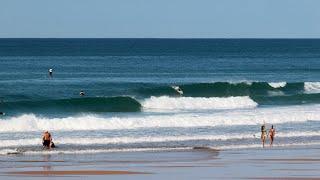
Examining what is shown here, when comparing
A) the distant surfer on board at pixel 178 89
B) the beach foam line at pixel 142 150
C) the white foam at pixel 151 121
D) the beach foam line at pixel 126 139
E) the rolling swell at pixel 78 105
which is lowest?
the beach foam line at pixel 142 150

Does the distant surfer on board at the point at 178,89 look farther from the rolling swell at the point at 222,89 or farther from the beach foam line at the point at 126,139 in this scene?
the beach foam line at the point at 126,139

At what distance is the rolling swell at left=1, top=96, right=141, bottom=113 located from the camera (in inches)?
2025

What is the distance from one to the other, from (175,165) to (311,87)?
4487 centimetres

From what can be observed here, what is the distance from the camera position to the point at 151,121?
149 feet

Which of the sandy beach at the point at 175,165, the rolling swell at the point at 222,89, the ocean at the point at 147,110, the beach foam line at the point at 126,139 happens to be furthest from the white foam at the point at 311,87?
the sandy beach at the point at 175,165

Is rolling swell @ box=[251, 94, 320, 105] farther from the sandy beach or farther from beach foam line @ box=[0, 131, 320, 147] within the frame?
the sandy beach

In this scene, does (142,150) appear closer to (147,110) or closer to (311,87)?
(147,110)

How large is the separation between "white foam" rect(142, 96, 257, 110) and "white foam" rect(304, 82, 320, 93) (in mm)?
11600

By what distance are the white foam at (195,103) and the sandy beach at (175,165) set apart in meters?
21.5

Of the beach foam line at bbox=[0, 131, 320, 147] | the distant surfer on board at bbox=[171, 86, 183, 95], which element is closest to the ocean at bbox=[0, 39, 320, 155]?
the beach foam line at bbox=[0, 131, 320, 147]

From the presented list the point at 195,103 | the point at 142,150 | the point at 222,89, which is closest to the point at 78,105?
the point at 195,103

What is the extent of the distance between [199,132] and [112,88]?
2478 cm

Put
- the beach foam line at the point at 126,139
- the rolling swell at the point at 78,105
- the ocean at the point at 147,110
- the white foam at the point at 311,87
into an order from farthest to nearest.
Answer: the white foam at the point at 311,87
the rolling swell at the point at 78,105
the ocean at the point at 147,110
the beach foam line at the point at 126,139

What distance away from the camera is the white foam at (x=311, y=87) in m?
70.4
